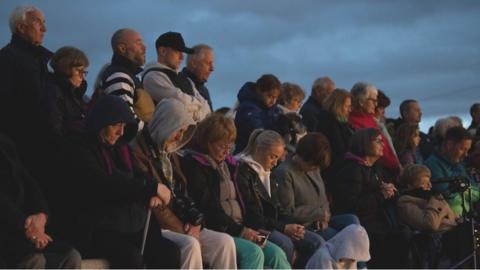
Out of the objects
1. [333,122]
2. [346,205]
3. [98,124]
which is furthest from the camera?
[333,122]

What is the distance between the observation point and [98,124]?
23.2ft

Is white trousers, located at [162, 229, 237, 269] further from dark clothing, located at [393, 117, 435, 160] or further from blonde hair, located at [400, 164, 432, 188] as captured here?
dark clothing, located at [393, 117, 435, 160]

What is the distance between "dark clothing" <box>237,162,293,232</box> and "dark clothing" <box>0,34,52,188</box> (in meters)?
2.02

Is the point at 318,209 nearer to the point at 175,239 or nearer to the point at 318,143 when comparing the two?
the point at 318,143

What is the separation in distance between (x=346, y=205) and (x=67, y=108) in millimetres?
3388

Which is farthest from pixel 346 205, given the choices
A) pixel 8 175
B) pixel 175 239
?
Result: pixel 8 175

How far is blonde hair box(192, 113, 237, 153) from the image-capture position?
8.41 meters

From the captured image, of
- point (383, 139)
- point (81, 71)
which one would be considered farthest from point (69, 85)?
point (383, 139)

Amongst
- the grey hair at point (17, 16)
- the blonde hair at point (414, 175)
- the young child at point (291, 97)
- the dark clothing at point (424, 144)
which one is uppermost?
the grey hair at point (17, 16)

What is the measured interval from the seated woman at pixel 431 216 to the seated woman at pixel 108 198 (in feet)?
13.2

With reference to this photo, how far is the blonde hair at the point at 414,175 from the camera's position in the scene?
10.8 m

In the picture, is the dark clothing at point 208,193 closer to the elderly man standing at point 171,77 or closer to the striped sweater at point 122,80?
the striped sweater at point 122,80

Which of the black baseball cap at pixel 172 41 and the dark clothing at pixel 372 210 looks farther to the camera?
Answer: the dark clothing at pixel 372 210

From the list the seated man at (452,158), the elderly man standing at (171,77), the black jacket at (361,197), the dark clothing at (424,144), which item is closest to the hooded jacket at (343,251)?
the black jacket at (361,197)
